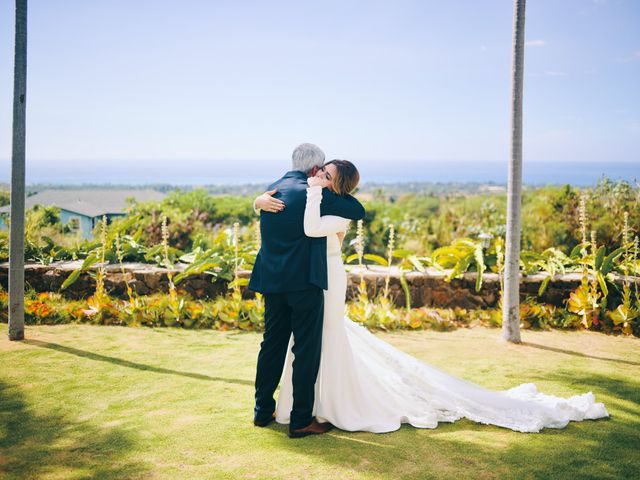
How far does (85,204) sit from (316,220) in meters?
9.17

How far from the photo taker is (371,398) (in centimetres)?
389

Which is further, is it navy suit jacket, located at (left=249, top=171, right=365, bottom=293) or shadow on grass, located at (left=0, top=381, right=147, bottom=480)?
navy suit jacket, located at (left=249, top=171, right=365, bottom=293)

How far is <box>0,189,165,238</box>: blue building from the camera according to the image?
34.8 ft

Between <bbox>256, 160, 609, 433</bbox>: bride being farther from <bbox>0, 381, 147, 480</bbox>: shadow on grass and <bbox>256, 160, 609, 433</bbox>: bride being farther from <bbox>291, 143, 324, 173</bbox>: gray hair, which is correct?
<bbox>0, 381, 147, 480</bbox>: shadow on grass

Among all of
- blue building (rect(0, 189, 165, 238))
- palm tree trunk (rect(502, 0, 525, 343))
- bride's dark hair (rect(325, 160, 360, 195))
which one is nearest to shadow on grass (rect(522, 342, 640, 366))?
palm tree trunk (rect(502, 0, 525, 343))

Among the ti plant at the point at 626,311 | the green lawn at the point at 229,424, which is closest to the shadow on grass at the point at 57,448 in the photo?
the green lawn at the point at 229,424

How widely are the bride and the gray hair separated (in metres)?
0.07

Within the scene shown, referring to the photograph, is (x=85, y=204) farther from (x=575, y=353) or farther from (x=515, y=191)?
(x=575, y=353)

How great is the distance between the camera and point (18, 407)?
13.4ft

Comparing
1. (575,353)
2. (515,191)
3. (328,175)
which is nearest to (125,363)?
(328,175)

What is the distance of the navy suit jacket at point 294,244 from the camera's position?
3623mm

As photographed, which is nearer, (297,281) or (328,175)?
(297,281)

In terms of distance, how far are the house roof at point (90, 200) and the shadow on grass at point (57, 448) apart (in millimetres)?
7194

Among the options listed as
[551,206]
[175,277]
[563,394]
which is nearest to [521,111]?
[563,394]
